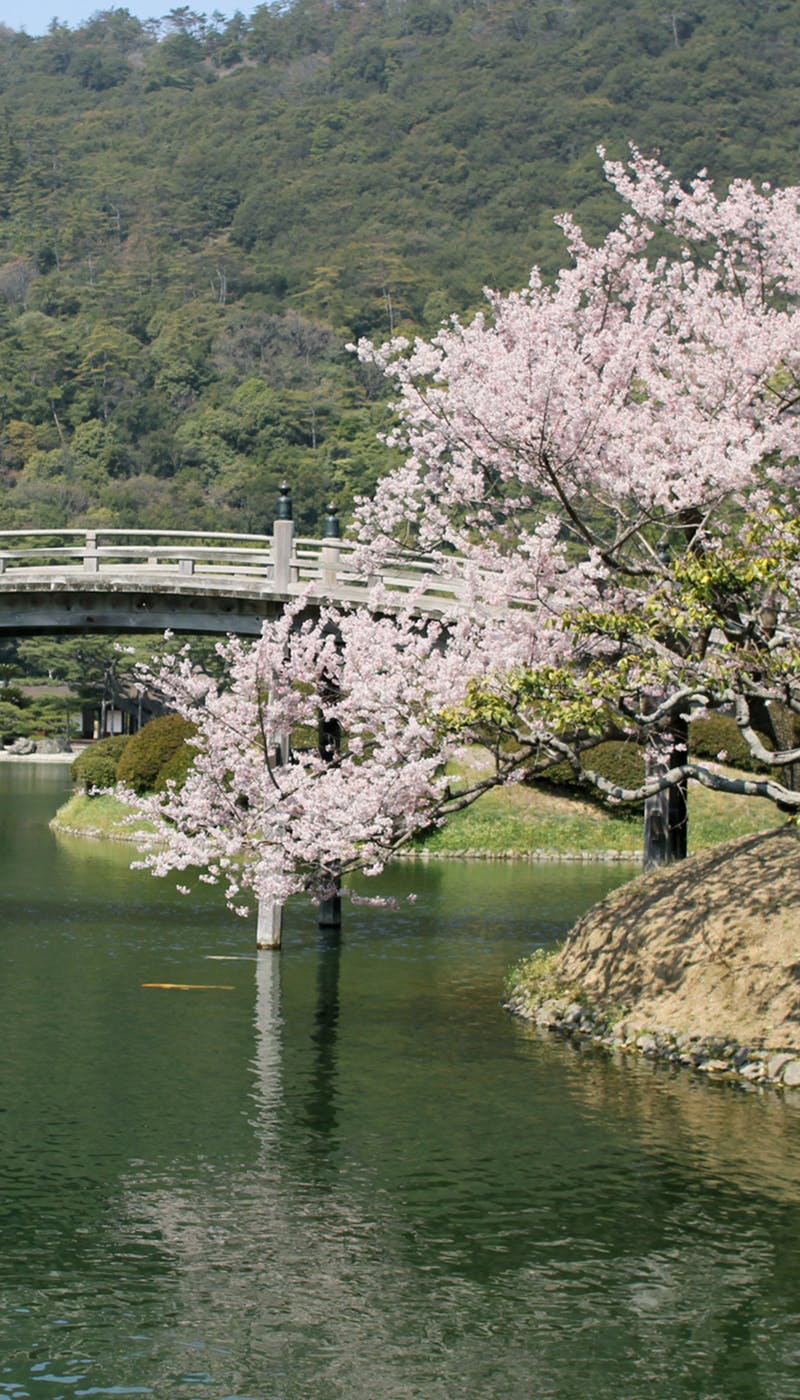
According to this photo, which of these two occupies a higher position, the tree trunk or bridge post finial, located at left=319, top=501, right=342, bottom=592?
bridge post finial, located at left=319, top=501, right=342, bottom=592

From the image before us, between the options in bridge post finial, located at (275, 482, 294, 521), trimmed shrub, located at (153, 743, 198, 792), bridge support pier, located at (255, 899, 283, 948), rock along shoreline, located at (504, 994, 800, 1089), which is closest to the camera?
rock along shoreline, located at (504, 994, 800, 1089)

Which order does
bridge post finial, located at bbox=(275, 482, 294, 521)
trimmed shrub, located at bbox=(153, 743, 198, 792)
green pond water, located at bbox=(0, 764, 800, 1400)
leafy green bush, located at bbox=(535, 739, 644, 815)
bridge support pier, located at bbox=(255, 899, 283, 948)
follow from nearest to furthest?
green pond water, located at bbox=(0, 764, 800, 1400)
bridge support pier, located at bbox=(255, 899, 283, 948)
bridge post finial, located at bbox=(275, 482, 294, 521)
leafy green bush, located at bbox=(535, 739, 644, 815)
trimmed shrub, located at bbox=(153, 743, 198, 792)

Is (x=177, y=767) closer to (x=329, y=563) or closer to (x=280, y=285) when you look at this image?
(x=329, y=563)

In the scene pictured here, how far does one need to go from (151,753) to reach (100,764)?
5.99 meters

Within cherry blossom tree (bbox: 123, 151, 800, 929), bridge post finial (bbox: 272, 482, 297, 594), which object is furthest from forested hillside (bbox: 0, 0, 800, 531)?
cherry blossom tree (bbox: 123, 151, 800, 929)

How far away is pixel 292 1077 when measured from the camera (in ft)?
65.3

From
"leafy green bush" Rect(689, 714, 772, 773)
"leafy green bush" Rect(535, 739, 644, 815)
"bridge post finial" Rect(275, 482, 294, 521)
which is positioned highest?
"bridge post finial" Rect(275, 482, 294, 521)

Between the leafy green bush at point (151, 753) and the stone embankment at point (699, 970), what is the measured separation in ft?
90.2

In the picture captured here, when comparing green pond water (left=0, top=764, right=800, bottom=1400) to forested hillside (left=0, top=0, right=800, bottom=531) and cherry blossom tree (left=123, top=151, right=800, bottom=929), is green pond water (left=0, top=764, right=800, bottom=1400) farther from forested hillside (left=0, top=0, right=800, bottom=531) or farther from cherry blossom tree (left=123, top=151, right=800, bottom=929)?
forested hillside (left=0, top=0, right=800, bottom=531)

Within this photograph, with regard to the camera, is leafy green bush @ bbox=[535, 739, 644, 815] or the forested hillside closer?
leafy green bush @ bbox=[535, 739, 644, 815]

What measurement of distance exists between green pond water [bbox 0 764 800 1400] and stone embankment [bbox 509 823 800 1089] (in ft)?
2.22

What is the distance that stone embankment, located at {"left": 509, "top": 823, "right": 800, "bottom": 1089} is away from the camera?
20469 mm

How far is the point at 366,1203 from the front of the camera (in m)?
15.3

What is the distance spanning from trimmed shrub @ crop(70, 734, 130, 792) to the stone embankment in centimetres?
3261
